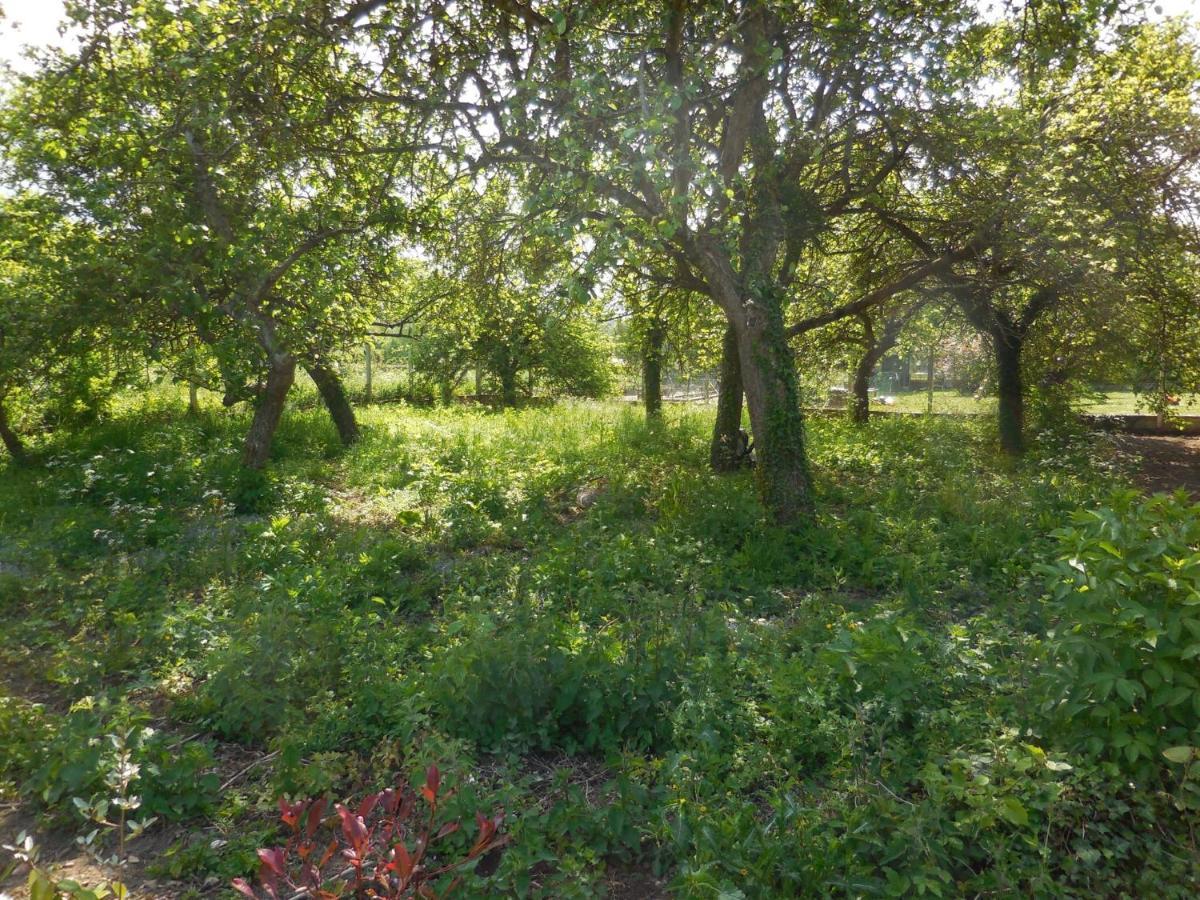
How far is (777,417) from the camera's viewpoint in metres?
7.87

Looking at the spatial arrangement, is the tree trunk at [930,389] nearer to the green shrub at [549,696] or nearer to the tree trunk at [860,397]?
the tree trunk at [860,397]

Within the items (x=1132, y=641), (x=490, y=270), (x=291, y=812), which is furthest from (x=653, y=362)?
(x=291, y=812)

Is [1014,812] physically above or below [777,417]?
below

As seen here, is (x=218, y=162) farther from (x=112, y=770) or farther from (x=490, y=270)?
(x=112, y=770)

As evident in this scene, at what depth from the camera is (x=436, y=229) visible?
8836mm

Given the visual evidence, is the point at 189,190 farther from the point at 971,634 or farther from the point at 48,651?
the point at 971,634

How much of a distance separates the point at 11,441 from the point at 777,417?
1095 centimetres

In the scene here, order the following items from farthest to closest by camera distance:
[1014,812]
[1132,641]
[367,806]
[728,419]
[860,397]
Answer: [860,397]
[728,419]
[1132,641]
[1014,812]
[367,806]

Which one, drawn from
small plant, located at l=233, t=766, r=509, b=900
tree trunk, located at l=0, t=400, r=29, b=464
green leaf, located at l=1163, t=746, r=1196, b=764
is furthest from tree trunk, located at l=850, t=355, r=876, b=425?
tree trunk, located at l=0, t=400, r=29, b=464

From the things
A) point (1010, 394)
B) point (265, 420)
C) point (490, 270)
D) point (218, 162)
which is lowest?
point (265, 420)

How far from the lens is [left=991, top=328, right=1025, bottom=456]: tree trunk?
491 inches

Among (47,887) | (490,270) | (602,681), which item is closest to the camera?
(47,887)

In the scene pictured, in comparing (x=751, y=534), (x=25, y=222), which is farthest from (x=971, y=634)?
(x=25, y=222)

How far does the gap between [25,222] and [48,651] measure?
5675 mm
